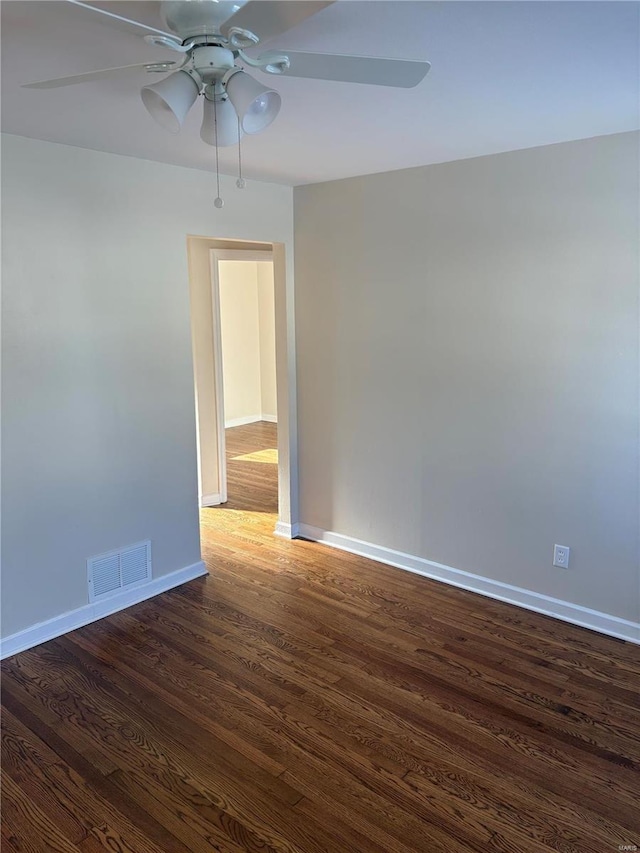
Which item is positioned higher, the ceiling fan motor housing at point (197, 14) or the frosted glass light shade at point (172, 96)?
the ceiling fan motor housing at point (197, 14)

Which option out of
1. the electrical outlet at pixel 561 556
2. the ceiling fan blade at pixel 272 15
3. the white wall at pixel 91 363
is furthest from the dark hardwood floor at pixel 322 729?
the ceiling fan blade at pixel 272 15

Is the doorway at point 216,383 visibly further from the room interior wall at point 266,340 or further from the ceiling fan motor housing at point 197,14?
the room interior wall at point 266,340

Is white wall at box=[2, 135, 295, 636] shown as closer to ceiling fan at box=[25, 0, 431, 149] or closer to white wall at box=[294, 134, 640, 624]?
white wall at box=[294, 134, 640, 624]

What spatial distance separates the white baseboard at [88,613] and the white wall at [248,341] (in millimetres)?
4689

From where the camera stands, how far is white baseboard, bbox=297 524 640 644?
3.02 m

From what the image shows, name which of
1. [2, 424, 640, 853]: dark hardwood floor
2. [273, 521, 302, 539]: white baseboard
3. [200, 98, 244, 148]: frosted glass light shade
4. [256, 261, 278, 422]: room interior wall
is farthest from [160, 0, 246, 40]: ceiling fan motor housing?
[256, 261, 278, 422]: room interior wall

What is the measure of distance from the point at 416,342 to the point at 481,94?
1.56m

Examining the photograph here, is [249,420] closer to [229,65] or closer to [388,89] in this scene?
[388,89]

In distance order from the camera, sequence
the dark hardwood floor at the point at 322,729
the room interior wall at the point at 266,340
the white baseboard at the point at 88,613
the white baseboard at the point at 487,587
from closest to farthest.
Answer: the dark hardwood floor at the point at 322,729 < the white baseboard at the point at 88,613 < the white baseboard at the point at 487,587 < the room interior wall at the point at 266,340

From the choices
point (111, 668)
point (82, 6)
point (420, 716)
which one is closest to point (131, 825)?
point (111, 668)

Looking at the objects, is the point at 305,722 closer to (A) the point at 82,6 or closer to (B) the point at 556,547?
(B) the point at 556,547

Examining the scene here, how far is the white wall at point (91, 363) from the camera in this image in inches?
109

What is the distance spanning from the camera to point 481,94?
83.8 inches

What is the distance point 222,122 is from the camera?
5.71 feet
